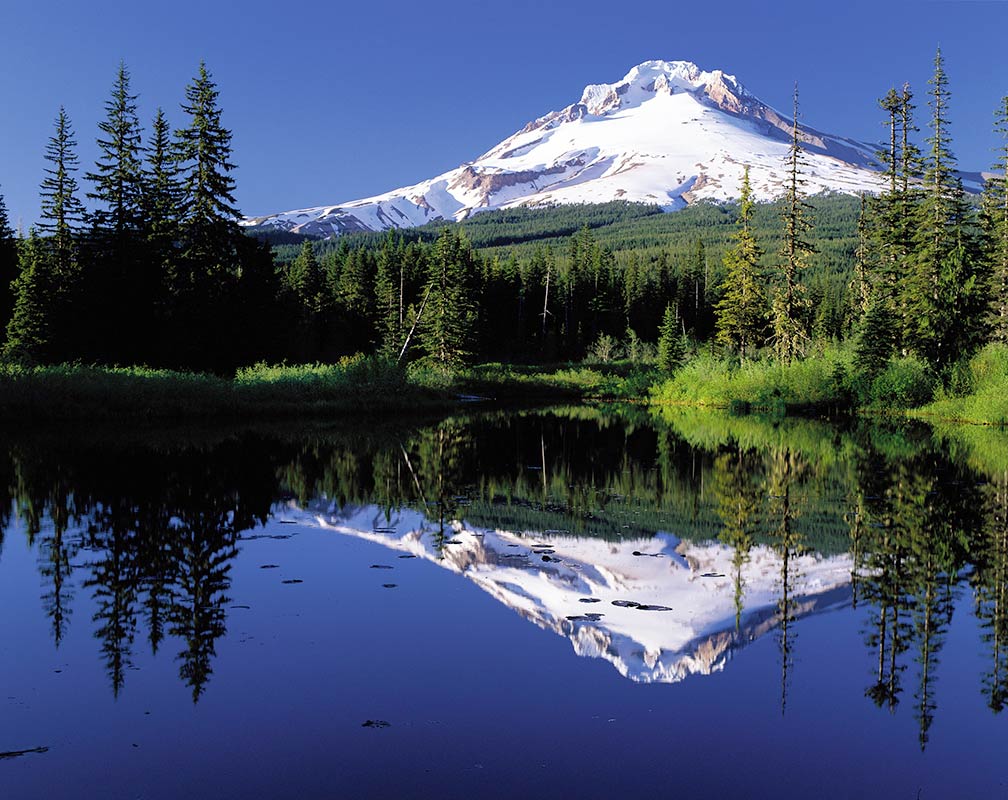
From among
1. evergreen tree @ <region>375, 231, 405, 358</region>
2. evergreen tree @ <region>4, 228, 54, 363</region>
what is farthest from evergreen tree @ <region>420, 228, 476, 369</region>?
evergreen tree @ <region>4, 228, 54, 363</region>

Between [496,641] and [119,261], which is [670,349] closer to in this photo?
[119,261]

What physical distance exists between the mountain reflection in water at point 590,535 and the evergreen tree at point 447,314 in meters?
35.8

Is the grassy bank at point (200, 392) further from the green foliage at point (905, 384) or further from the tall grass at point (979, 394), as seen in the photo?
the tall grass at point (979, 394)

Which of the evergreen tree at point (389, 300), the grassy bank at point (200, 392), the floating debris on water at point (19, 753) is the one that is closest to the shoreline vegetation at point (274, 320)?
the grassy bank at point (200, 392)

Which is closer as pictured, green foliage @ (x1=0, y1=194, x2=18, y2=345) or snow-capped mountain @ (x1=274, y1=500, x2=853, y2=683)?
snow-capped mountain @ (x1=274, y1=500, x2=853, y2=683)

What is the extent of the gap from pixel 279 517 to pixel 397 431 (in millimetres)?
15531

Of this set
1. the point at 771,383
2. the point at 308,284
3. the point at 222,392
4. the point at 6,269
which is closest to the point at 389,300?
the point at 308,284

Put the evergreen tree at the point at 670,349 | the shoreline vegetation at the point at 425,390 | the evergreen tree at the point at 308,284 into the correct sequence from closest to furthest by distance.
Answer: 1. the shoreline vegetation at the point at 425,390
2. the evergreen tree at the point at 670,349
3. the evergreen tree at the point at 308,284

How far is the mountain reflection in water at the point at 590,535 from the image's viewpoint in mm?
6574

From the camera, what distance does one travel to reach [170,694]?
528 cm

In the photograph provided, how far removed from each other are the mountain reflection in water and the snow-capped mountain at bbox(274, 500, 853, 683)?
0.10ft

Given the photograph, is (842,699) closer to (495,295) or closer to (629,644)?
(629,644)

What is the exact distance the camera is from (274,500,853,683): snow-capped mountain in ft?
21.2

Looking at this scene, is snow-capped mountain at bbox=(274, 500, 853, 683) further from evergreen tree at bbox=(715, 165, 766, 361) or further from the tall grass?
evergreen tree at bbox=(715, 165, 766, 361)
